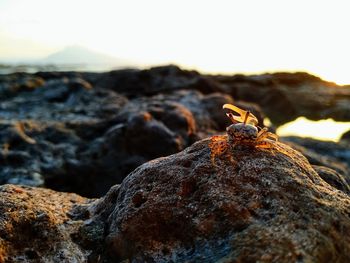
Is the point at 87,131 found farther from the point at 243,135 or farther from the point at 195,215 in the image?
the point at 195,215

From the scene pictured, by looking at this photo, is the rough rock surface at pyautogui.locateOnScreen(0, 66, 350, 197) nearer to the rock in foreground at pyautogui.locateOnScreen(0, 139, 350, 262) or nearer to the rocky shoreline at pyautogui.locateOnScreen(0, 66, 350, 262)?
the rocky shoreline at pyautogui.locateOnScreen(0, 66, 350, 262)

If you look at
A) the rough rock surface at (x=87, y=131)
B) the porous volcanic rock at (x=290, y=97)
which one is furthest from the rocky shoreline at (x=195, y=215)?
the porous volcanic rock at (x=290, y=97)

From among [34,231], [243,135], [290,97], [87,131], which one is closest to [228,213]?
[243,135]

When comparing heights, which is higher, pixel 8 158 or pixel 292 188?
pixel 292 188

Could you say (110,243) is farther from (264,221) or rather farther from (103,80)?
(103,80)

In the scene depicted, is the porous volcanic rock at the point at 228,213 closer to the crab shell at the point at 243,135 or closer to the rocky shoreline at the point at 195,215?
the rocky shoreline at the point at 195,215

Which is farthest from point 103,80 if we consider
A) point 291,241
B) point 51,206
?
Answer: point 291,241
